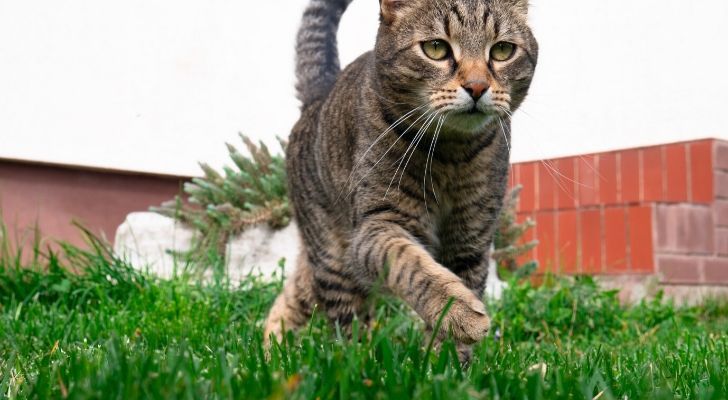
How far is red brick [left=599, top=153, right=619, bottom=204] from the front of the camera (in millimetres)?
6789

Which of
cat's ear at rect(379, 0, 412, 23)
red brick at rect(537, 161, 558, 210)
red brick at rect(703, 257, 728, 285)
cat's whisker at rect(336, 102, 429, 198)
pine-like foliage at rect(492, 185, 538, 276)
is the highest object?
cat's ear at rect(379, 0, 412, 23)

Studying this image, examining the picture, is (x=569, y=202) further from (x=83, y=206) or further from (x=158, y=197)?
(x=83, y=206)

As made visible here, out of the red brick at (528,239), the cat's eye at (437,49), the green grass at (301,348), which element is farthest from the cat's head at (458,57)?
the red brick at (528,239)

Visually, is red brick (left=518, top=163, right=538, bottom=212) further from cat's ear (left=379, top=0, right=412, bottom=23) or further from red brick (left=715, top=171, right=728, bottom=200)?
cat's ear (left=379, top=0, right=412, bottom=23)

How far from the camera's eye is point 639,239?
6.58 meters

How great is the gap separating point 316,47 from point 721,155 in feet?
15.0

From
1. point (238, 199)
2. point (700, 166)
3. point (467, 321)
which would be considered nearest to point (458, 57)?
point (467, 321)

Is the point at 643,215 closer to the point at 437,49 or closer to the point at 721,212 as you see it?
the point at 721,212

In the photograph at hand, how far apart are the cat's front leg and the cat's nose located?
0.53 m

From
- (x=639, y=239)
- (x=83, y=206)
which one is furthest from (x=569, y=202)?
(x=83, y=206)

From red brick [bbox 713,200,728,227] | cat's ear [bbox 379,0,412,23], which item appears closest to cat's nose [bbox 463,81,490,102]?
cat's ear [bbox 379,0,412,23]

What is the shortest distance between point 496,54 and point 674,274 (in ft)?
15.6

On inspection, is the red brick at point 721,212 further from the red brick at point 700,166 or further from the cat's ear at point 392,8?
the cat's ear at point 392,8

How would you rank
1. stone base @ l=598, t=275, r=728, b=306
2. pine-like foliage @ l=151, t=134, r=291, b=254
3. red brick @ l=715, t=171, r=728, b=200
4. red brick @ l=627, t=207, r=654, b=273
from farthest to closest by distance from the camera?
red brick @ l=715, t=171, r=728, b=200
red brick @ l=627, t=207, r=654, b=273
stone base @ l=598, t=275, r=728, b=306
pine-like foliage @ l=151, t=134, r=291, b=254
